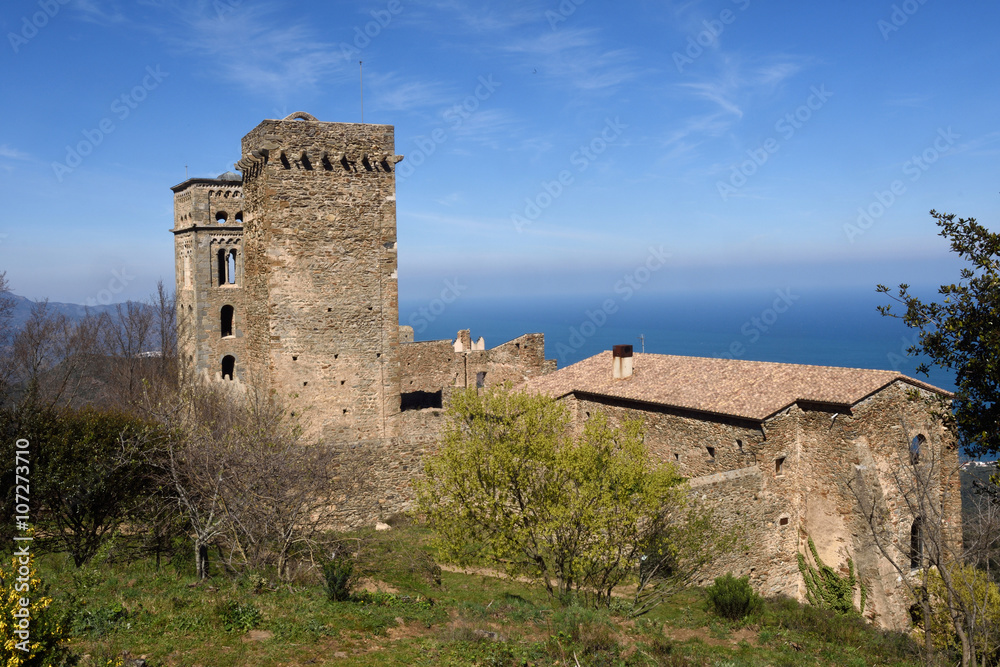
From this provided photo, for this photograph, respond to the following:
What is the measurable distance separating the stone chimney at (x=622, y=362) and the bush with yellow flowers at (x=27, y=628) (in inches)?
843

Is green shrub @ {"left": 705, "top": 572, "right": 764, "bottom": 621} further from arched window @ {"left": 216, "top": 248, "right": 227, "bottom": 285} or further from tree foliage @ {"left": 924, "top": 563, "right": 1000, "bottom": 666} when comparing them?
arched window @ {"left": 216, "top": 248, "right": 227, "bottom": 285}

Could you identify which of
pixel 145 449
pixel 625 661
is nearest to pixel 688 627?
pixel 625 661

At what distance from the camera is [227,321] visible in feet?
132

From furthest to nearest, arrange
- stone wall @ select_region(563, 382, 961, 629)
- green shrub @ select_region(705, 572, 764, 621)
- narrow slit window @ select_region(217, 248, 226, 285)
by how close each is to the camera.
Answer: narrow slit window @ select_region(217, 248, 226, 285) < stone wall @ select_region(563, 382, 961, 629) < green shrub @ select_region(705, 572, 764, 621)

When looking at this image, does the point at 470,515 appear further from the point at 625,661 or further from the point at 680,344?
the point at 680,344

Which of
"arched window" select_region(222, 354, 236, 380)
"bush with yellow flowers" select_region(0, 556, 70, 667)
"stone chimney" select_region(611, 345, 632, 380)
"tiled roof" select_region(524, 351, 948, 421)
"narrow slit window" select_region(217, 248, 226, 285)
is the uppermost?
"narrow slit window" select_region(217, 248, 226, 285)

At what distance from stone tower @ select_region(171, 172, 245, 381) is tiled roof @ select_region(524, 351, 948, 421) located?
2255 centimetres

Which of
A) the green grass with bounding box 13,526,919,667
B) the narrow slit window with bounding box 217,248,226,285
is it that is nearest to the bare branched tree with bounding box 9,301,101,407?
the narrow slit window with bounding box 217,248,226,285

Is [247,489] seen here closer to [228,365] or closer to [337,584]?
[337,584]

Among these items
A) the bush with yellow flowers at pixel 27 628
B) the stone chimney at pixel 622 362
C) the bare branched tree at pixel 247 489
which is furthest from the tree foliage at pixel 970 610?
the bush with yellow flowers at pixel 27 628

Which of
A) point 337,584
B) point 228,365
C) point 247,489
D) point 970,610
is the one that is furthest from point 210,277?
point 970,610

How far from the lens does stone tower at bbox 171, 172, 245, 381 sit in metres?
38.6

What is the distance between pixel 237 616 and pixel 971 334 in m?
13.0

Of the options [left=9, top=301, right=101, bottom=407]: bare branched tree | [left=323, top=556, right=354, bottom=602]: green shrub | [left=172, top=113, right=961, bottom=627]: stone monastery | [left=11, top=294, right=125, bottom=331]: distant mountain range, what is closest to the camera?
[left=323, top=556, right=354, bottom=602]: green shrub
